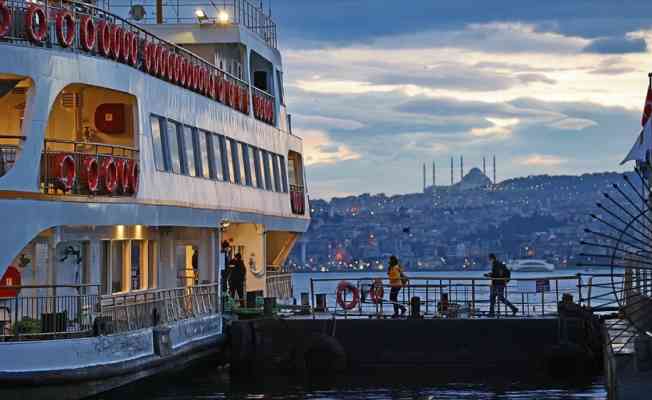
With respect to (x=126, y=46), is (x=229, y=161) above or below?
below

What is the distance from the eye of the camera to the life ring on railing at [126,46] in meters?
24.4

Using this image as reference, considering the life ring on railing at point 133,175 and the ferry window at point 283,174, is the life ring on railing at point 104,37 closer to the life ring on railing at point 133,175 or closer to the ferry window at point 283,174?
the life ring on railing at point 133,175

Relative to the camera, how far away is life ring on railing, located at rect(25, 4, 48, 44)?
2095 centimetres

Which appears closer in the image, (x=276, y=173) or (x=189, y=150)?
(x=189, y=150)

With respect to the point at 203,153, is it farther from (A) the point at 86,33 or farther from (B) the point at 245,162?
(A) the point at 86,33

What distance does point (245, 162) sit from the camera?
34.1 meters

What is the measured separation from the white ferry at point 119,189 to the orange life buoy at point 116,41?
5cm

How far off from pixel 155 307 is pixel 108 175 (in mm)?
3267

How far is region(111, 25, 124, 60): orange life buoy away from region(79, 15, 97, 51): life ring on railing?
3.06 feet

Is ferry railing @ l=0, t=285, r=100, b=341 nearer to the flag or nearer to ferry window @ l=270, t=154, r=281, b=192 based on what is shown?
the flag

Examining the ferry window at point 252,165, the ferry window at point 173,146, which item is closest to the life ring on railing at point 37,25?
the ferry window at point 173,146

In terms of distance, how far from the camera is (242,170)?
33.7 m

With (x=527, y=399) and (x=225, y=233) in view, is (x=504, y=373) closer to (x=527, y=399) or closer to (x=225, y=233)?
(x=527, y=399)

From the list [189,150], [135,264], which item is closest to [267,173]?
[189,150]
